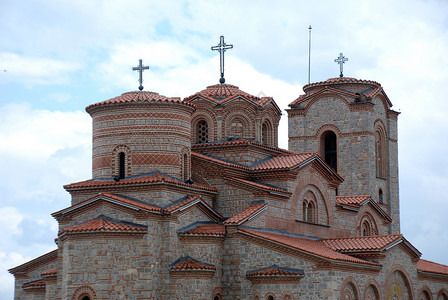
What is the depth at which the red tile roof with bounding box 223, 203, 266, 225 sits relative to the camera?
3106 cm

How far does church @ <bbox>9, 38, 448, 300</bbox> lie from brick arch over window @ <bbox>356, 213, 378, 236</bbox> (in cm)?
60

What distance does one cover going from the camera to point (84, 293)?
28.9m

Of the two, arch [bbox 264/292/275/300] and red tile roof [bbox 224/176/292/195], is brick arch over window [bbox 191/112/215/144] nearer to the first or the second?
red tile roof [bbox 224/176/292/195]

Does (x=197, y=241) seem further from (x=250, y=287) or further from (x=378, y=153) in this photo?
(x=378, y=153)

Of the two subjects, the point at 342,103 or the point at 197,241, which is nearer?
the point at 197,241

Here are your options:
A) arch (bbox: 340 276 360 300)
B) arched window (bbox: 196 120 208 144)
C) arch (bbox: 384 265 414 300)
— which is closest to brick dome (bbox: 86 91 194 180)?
arched window (bbox: 196 120 208 144)

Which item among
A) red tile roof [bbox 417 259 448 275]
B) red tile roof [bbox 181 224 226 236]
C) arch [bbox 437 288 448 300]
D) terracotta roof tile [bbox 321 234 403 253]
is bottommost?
arch [bbox 437 288 448 300]

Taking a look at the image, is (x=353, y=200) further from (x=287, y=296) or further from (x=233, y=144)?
(x=287, y=296)

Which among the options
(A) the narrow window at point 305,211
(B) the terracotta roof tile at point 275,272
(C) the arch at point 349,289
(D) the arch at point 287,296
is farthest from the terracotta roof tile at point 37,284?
(C) the arch at point 349,289

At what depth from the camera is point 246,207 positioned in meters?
33.0

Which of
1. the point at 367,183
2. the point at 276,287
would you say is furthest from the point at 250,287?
the point at 367,183

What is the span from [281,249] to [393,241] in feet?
18.0

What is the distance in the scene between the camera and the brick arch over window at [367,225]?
4003 centimetres

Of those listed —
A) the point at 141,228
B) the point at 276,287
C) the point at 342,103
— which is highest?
the point at 342,103
